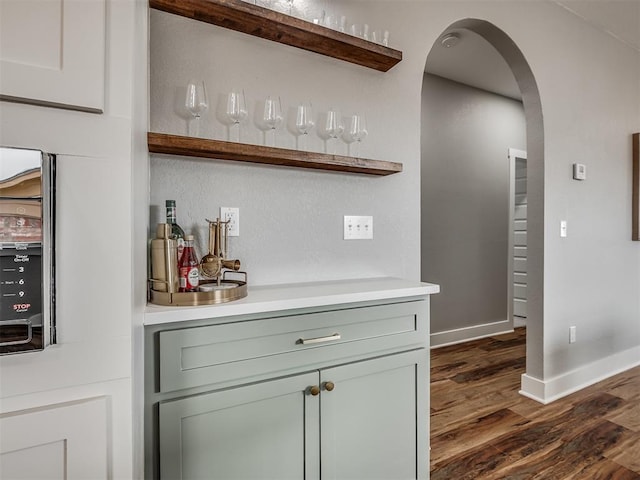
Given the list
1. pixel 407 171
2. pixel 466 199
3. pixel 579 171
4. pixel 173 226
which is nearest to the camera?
pixel 173 226

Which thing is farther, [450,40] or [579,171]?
[450,40]

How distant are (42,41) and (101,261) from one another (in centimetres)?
41

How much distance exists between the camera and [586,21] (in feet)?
8.79

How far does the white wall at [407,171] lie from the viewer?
1.42 metres

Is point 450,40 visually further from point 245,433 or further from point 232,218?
point 245,433

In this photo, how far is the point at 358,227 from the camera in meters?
1.73

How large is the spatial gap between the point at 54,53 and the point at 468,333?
12.8 feet

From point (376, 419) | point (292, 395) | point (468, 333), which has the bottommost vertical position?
point (468, 333)

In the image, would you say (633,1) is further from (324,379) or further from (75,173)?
(75,173)

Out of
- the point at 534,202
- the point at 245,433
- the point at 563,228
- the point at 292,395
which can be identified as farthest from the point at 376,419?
the point at 563,228

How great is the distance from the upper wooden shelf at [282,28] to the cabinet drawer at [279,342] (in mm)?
1074

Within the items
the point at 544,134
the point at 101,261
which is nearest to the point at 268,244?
the point at 101,261

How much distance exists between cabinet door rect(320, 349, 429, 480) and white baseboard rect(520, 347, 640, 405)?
1.37 m

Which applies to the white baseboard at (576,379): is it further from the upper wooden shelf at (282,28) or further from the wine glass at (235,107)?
the wine glass at (235,107)
